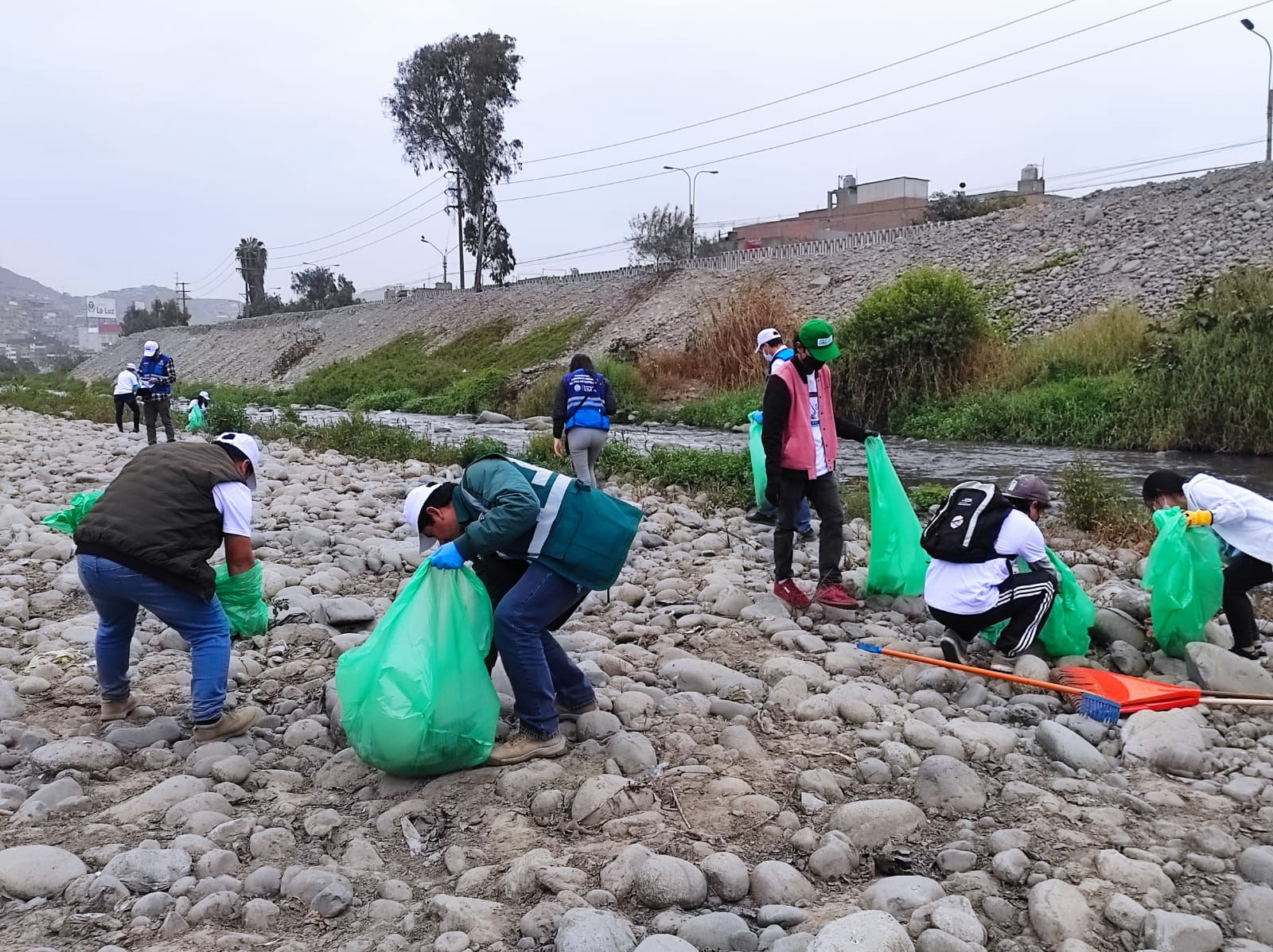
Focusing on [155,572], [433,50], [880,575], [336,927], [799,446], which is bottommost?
[336,927]

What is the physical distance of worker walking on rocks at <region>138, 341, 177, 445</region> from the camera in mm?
13375

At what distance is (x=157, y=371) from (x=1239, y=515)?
12948 millimetres

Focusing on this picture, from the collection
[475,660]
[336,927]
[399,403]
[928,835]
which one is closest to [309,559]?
[475,660]

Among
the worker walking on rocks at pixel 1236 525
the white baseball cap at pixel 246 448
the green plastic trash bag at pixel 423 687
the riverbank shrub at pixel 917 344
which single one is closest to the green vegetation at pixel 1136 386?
the riverbank shrub at pixel 917 344

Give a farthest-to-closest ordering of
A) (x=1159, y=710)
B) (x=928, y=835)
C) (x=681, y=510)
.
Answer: (x=681, y=510), (x=1159, y=710), (x=928, y=835)

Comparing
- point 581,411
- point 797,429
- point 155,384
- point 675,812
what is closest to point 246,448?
point 675,812

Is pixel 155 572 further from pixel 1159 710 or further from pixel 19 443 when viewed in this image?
pixel 19 443

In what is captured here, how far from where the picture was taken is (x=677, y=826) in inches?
130

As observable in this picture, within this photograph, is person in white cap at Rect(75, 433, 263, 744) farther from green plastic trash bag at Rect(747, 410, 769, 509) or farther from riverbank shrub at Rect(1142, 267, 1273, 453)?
riverbank shrub at Rect(1142, 267, 1273, 453)

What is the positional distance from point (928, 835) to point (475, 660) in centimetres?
169

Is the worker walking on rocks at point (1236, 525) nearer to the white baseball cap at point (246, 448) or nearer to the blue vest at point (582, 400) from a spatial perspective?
the white baseball cap at point (246, 448)

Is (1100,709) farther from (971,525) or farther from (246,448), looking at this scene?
(246,448)

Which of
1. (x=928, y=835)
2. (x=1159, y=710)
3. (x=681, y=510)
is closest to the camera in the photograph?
(x=928, y=835)

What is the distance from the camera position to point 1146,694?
433cm
